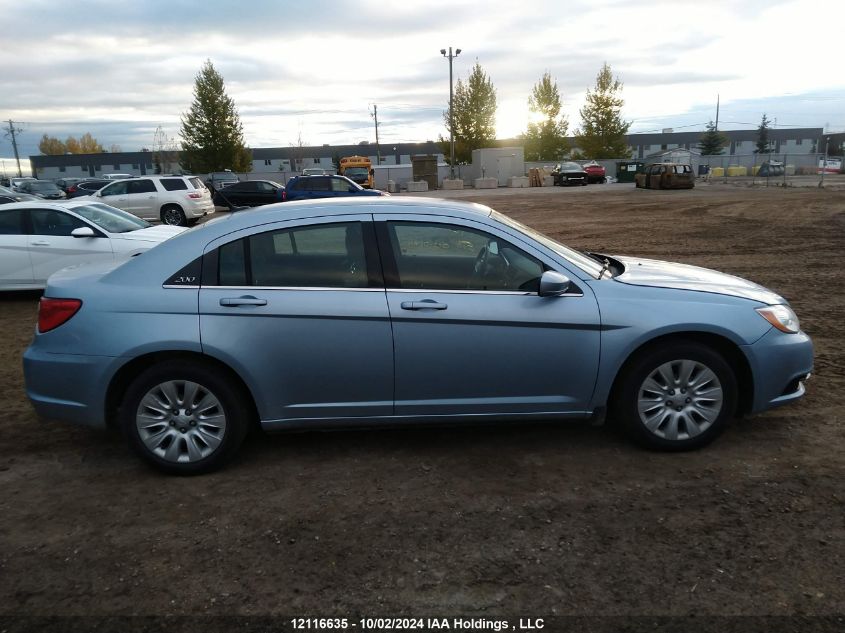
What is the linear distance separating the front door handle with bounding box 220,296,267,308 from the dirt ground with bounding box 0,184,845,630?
105 cm

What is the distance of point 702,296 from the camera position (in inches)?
160

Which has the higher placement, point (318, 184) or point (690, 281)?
point (318, 184)

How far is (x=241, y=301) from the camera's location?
3.91 meters

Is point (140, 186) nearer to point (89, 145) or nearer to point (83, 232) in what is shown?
point (83, 232)

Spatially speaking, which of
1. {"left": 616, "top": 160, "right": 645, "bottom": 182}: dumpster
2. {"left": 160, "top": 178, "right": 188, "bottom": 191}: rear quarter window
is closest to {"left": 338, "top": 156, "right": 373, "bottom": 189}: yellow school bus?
{"left": 160, "top": 178, "right": 188, "bottom": 191}: rear quarter window

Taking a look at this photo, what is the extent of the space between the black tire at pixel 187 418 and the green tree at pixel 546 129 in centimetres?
7055

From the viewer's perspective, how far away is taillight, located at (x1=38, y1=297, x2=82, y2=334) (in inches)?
157

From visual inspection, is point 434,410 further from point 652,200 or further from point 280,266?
point 652,200

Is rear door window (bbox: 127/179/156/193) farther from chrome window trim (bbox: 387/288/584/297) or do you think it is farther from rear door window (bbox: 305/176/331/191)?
chrome window trim (bbox: 387/288/584/297)

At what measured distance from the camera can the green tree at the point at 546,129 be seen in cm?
7051

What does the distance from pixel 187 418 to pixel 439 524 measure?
5.40 ft

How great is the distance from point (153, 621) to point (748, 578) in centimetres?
257

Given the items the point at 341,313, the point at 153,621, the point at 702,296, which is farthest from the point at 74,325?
the point at 702,296

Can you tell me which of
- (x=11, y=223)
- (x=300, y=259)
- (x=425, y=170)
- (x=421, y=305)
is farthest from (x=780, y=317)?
(x=425, y=170)
